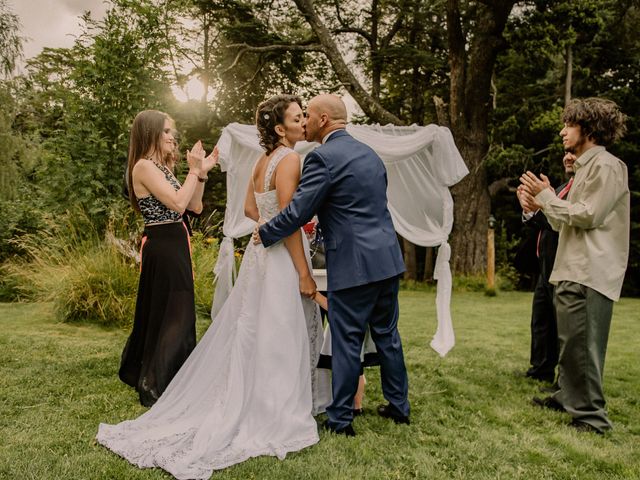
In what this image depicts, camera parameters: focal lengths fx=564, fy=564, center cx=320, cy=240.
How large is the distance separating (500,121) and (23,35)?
13814mm

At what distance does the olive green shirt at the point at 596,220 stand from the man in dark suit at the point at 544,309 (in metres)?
1.00

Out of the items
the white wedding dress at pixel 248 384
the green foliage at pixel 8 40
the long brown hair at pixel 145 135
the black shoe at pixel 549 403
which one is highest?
the green foliage at pixel 8 40

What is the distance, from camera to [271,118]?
11.4 feet

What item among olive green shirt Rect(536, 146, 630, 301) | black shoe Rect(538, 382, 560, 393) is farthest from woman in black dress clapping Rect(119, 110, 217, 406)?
black shoe Rect(538, 382, 560, 393)

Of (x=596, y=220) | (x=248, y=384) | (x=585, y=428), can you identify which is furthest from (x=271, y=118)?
(x=585, y=428)

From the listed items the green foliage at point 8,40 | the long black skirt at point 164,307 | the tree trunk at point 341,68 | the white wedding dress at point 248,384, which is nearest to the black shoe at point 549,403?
the white wedding dress at point 248,384

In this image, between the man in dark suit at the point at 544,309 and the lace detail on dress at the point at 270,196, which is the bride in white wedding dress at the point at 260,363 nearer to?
the lace detail on dress at the point at 270,196

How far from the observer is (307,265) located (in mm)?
3566

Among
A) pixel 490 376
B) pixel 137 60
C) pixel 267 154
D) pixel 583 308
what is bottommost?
pixel 490 376

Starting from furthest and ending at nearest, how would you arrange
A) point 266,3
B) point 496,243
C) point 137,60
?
point 496,243
point 266,3
point 137,60

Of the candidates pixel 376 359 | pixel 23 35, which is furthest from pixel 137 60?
pixel 376 359

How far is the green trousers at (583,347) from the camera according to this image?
3441mm

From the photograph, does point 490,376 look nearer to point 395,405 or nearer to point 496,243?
point 395,405

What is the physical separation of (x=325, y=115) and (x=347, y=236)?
0.76m
